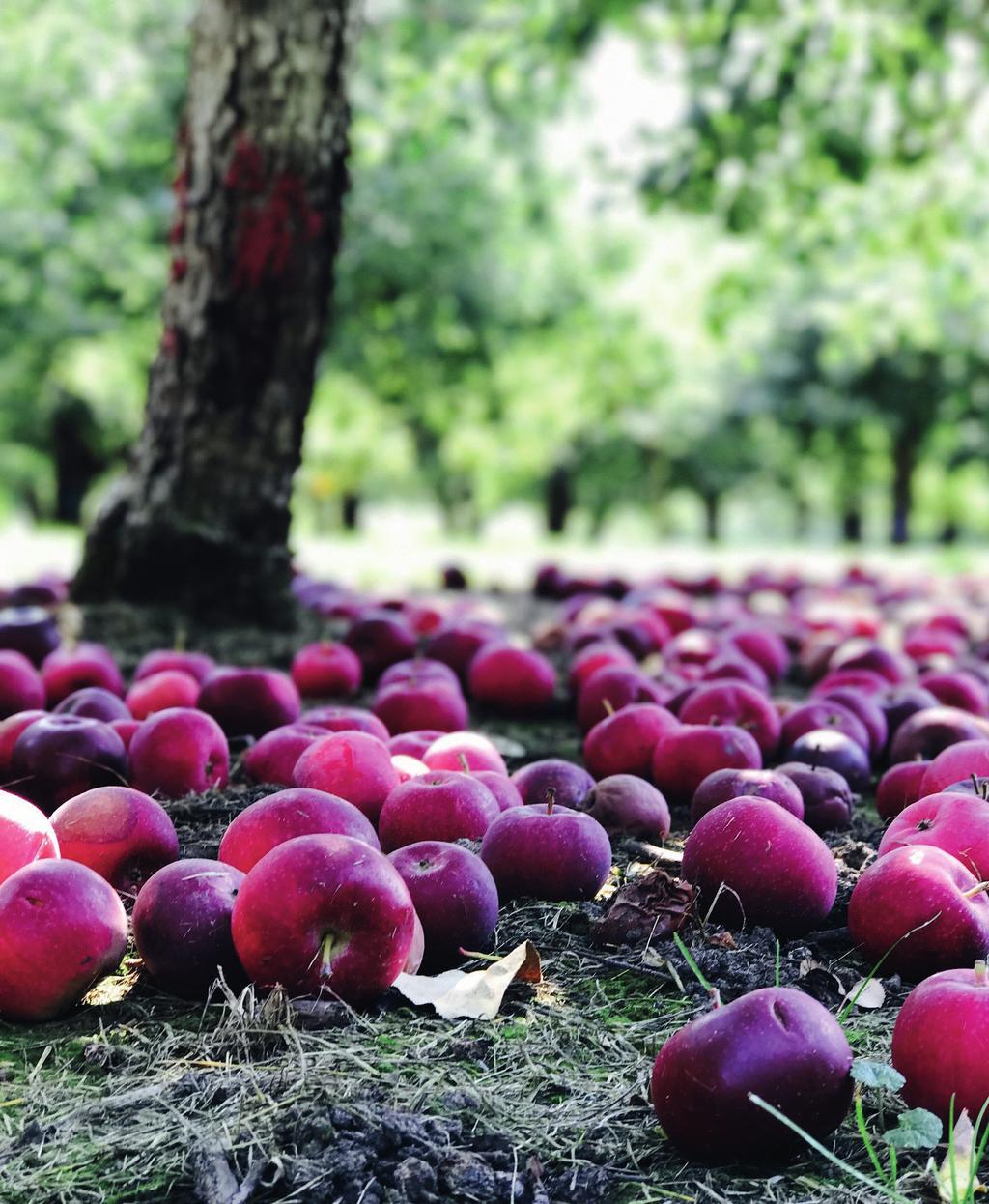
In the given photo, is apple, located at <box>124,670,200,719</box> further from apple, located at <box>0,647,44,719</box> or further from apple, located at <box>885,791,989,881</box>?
apple, located at <box>885,791,989,881</box>

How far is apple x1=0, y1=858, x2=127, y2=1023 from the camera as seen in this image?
78.4 inches

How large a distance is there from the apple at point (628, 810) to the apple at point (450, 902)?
0.70 m

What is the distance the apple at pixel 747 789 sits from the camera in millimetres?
2762

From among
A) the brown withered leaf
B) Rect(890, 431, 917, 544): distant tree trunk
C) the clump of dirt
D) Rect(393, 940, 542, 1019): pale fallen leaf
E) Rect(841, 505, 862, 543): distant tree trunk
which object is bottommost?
the clump of dirt

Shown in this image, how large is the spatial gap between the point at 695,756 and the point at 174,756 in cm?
138

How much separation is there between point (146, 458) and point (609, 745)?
9.95ft

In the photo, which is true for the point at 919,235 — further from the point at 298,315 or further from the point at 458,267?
the point at 458,267

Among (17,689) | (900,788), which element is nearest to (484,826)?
(900,788)

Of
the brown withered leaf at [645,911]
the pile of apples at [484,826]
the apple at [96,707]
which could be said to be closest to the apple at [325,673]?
the pile of apples at [484,826]

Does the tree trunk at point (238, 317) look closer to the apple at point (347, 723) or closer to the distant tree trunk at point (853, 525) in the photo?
the apple at point (347, 723)

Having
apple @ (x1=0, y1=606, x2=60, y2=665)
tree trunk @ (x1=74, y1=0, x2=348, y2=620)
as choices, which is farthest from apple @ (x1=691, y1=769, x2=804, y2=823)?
tree trunk @ (x1=74, y1=0, x2=348, y2=620)

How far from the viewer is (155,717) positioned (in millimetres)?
3213

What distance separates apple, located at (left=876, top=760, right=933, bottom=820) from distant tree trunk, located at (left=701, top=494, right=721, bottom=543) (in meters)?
41.0

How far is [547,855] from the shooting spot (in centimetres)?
247
